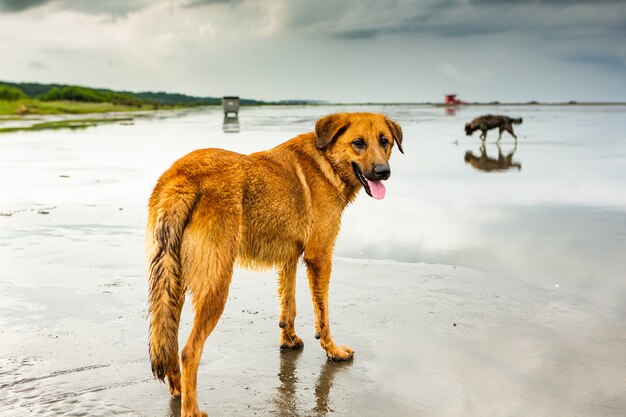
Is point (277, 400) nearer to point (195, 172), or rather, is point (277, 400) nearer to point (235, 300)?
point (195, 172)

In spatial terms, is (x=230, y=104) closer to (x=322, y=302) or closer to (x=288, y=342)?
(x=288, y=342)

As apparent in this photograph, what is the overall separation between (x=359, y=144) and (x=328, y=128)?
11.1 inches

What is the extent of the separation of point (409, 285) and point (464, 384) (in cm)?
243

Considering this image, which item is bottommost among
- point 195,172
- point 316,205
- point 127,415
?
point 127,415

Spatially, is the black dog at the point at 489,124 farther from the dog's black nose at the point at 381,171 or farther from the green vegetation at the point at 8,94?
the green vegetation at the point at 8,94

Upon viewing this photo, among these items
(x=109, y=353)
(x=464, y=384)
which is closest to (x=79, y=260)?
(x=109, y=353)

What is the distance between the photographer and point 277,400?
4.24 meters

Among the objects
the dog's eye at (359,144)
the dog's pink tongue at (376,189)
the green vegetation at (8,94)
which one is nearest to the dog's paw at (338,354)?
the dog's pink tongue at (376,189)

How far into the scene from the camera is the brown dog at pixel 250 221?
388cm

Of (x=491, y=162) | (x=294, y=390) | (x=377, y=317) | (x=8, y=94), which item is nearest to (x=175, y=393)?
(x=294, y=390)

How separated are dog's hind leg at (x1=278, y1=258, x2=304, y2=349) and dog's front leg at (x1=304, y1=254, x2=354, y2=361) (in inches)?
8.5

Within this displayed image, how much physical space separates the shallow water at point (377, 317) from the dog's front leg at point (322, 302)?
4.5 inches

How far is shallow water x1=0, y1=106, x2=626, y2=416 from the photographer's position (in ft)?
14.0

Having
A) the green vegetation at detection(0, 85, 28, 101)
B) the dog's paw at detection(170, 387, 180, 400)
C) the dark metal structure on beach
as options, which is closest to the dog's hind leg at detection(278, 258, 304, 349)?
the dog's paw at detection(170, 387, 180, 400)
